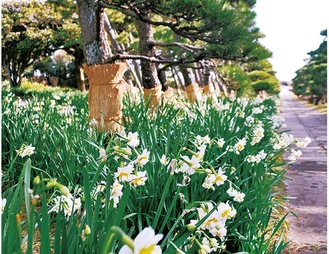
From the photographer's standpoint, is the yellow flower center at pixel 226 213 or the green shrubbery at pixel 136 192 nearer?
the green shrubbery at pixel 136 192

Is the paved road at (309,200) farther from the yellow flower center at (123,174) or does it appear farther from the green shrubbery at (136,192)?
the yellow flower center at (123,174)

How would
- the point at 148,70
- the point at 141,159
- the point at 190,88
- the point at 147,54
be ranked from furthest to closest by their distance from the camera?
the point at 190,88 → the point at 147,54 → the point at 148,70 → the point at 141,159

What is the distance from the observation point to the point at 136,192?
1540 mm

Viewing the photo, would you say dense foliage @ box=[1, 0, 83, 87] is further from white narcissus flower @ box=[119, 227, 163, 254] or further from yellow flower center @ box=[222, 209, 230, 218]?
white narcissus flower @ box=[119, 227, 163, 254]

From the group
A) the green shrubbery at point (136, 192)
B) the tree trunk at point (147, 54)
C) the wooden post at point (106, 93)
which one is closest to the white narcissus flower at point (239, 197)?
the green shrubbery at point (136, 192)

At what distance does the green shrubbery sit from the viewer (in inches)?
34.9

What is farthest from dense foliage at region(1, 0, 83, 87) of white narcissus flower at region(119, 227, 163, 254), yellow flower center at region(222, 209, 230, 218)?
white narcissus flower at region(119, 227, 163, 254)

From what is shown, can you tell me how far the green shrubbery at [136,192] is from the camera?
0.89 meters

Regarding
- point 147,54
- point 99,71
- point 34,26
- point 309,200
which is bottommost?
point 309,200

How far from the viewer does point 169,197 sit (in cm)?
160

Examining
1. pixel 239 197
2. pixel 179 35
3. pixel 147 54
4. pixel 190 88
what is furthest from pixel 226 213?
pixel 190 88

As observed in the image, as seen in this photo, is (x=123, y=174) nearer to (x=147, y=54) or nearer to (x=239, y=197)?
(x=239, y=197)

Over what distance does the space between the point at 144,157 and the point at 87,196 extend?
28 cm

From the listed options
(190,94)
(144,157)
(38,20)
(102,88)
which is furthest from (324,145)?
(38,20)
